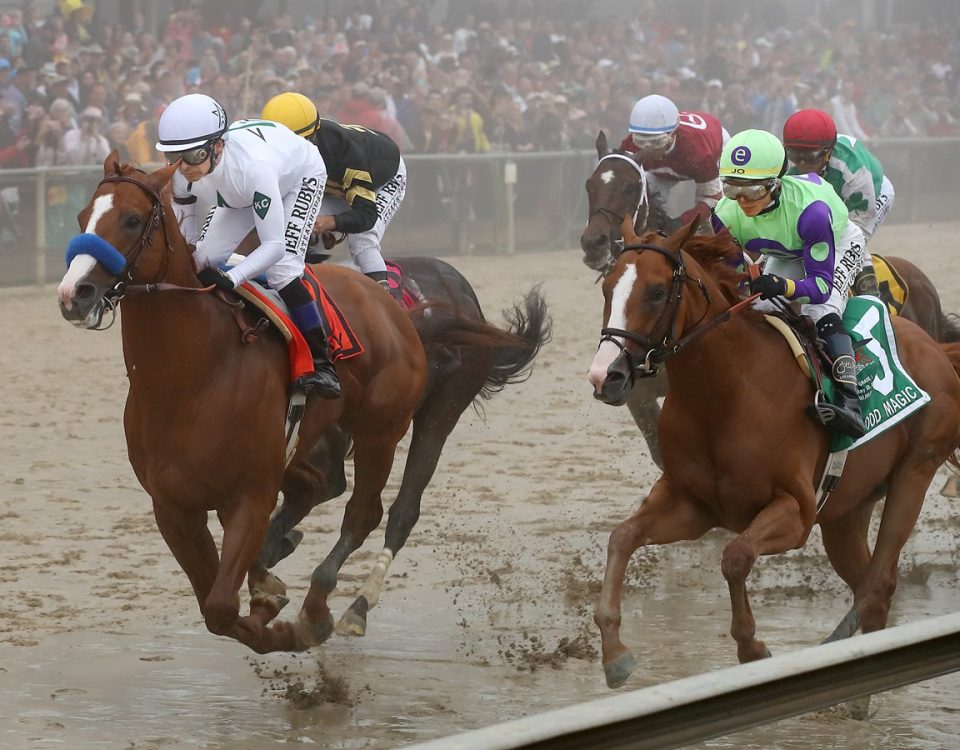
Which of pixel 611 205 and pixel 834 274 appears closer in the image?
pixel 834 274

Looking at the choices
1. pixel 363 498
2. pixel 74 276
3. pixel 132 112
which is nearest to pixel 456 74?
pixel 132 112

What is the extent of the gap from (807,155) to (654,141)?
4.69 feet

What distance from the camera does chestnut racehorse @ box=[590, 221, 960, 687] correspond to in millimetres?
4676

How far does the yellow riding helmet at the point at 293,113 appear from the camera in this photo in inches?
255

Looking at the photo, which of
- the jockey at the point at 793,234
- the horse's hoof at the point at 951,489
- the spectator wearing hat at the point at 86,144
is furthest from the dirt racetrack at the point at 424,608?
the spectator wearing hat at the point at 86,144

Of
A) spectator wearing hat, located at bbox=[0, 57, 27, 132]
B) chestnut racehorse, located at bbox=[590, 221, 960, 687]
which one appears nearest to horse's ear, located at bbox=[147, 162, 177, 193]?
chestnut racehorse, located at bbox=[590, 221, 960, 687]

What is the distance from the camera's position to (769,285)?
507 cm

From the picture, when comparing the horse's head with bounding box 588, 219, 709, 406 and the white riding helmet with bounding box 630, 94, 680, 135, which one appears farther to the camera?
the white riding helmet with bounding box 630, 94, 680, 135

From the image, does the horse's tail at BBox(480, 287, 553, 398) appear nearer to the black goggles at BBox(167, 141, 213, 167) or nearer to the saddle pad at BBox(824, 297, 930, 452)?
the saddle pad at BBox(824, 297, 930, 452)

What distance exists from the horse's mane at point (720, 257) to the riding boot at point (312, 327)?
1352 mm

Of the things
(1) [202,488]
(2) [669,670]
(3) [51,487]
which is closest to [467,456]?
(3) [51,487]

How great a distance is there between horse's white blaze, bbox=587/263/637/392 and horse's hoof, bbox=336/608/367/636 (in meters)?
1.78

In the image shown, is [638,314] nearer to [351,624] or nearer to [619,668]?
[619,668]

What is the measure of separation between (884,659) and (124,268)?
2589 mm
